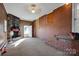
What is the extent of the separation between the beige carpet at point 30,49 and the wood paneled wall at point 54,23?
0.17 metres

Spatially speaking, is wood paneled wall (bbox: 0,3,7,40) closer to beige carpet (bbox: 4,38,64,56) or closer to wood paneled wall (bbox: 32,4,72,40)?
beige carpet (bbox: 4,38,64,56)

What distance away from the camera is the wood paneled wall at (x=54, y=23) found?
2154 mm

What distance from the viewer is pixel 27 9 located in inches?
87.9

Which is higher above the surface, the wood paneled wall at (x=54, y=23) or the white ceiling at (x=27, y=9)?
the white ceiling at (x=27, y=9)

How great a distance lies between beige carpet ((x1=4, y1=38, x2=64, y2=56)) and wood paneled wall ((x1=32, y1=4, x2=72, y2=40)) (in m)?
0.17

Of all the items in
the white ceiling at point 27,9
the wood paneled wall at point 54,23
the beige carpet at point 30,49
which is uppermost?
the white ceiling at point 27,9

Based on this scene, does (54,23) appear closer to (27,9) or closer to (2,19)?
(27,9)

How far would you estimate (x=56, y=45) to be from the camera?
2.23 meters

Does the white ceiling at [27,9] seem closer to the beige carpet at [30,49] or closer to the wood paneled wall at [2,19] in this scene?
the wood paneled wall at [2,19]

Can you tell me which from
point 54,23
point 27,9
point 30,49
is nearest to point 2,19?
point 27,9

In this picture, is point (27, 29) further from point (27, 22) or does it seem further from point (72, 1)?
point (72, 1)

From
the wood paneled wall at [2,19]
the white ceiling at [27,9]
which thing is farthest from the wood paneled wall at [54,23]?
the wood paneled wall at [2,19]

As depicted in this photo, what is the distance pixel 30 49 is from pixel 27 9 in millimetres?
642

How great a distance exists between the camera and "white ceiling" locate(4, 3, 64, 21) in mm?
2131
